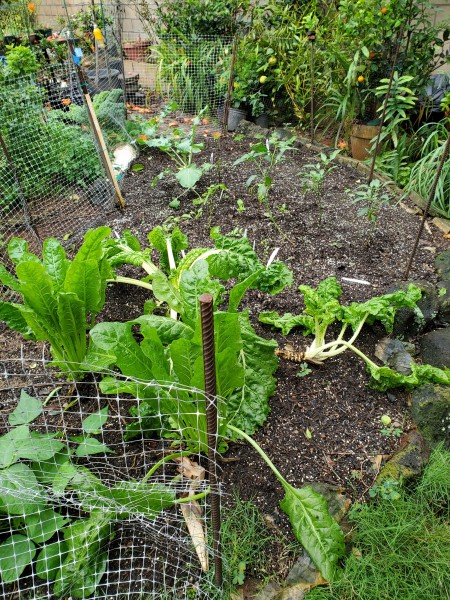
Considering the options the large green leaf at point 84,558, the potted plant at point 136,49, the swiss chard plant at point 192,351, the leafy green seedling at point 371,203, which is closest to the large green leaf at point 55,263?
the swiss chard plant at point 192,351

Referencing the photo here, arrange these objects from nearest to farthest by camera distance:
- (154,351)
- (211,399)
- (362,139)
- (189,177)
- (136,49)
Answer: (211,399)
(154,351)
(189,177)
(362,139)
(136,49)

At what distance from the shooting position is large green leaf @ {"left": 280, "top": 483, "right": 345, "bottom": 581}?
1.52m

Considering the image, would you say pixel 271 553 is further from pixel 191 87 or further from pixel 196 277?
pixel 191 87

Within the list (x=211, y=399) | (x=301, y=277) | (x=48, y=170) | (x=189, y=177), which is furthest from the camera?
(x=48, y=170)

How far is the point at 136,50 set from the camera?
7434 millimetres

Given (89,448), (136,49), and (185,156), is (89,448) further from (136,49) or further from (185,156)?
(136,49)

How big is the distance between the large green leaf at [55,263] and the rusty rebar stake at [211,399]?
3.36ft

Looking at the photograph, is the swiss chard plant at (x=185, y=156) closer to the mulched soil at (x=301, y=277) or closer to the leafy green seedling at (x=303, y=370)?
the mulched soil at (x=301, y=277)

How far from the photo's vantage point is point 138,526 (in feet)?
5.38

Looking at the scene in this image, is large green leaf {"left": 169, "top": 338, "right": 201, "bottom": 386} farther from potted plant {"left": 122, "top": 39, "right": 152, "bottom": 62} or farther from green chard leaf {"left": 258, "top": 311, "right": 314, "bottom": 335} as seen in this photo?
potted plant {"left": 122, "top": 39, "right": 152, "bottom": 62}

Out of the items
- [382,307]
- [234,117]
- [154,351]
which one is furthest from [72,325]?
[234,117]

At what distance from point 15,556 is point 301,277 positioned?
1.97 metres

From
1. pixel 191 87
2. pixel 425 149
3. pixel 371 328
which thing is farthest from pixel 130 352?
pixel 191 87

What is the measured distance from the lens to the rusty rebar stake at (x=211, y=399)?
3.70ft
